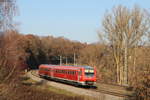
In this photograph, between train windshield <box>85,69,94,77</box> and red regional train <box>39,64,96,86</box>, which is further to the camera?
train windshield <box>85,69,94,77</box>

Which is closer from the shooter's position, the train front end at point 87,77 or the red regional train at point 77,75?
the train front end at point 87,77

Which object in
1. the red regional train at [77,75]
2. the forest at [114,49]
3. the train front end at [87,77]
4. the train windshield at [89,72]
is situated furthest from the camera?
the train windshield at [89,72]

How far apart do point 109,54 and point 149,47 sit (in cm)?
955

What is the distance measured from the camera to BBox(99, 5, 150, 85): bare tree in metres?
36.5

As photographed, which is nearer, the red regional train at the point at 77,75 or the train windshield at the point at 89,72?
the red regional train at the point at 77,75

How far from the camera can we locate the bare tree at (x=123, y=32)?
36.5 meters

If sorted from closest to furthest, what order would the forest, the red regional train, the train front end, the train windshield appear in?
the forest → the train front end → the red regional train → the train windshield

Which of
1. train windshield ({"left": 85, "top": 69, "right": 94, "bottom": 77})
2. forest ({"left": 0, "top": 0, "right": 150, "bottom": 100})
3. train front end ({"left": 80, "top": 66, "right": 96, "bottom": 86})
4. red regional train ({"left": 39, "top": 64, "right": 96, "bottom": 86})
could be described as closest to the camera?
forest ({"left": 0, "top": 0, "right": 150, "bottom": 100})

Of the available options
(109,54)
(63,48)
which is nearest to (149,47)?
(109,54)

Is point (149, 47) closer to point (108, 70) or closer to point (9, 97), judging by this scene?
point (108, 70)

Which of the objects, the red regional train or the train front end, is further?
the red regional train

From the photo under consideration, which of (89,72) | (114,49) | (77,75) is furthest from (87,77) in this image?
(114,49)

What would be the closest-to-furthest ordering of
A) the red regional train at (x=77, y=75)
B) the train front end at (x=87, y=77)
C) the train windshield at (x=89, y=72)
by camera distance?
the train front end at (x=87, y=77) < the red regional train at (x=77, y=75) < the train windshield at (x=89, y=72)

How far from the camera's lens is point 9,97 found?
15.6m
